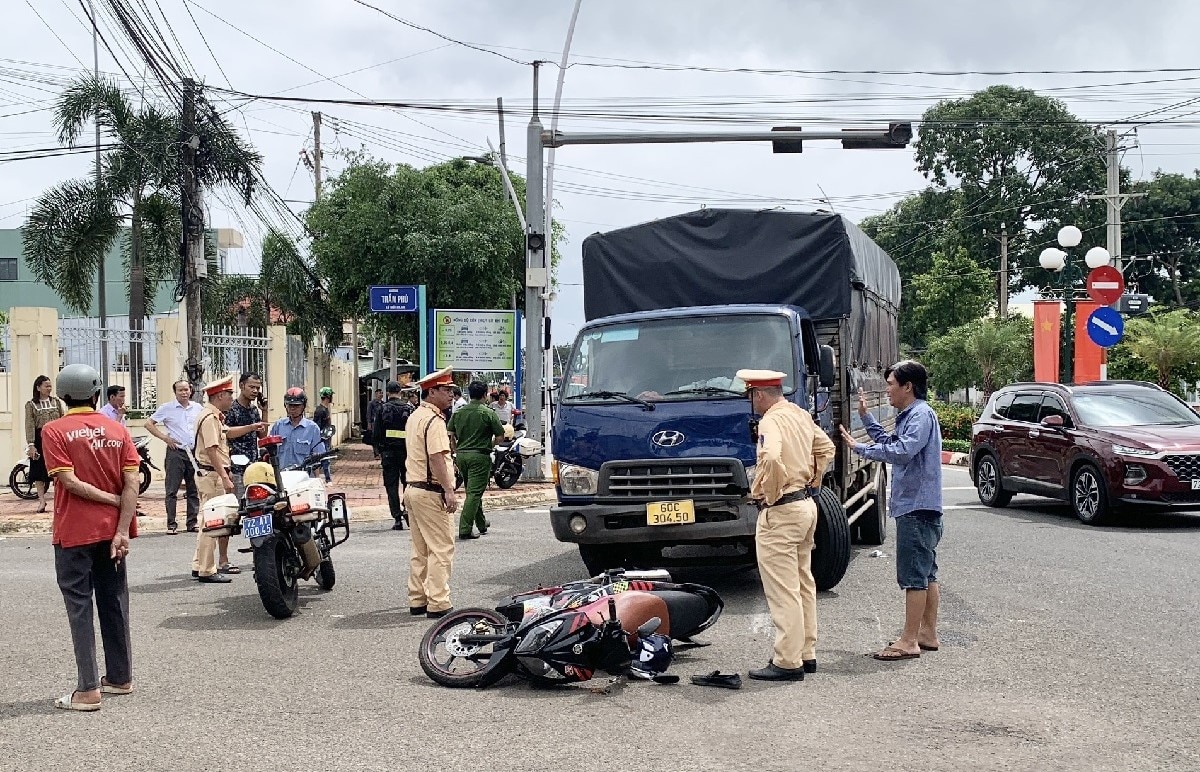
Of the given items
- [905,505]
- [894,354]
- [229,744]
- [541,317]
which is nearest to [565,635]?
[229,744]

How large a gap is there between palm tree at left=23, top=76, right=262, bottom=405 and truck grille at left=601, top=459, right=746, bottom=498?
13.5 metres

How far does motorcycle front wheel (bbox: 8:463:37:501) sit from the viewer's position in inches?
725

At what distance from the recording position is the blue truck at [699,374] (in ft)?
31.5

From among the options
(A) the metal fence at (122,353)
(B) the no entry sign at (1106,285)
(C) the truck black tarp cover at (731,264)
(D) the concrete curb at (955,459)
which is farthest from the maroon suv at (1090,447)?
(A) the metal fence at (122,353)

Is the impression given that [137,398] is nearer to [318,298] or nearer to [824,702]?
[318,298]

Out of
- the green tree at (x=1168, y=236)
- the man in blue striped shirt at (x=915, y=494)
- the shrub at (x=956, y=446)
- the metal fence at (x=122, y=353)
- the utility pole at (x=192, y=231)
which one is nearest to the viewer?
the man in blue striped shirt at (x=915, y=494)

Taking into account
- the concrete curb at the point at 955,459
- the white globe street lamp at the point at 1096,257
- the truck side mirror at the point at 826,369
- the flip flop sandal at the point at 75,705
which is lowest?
the concrete curb at the point at 955,459

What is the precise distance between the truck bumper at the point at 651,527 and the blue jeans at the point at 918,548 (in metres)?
1.63

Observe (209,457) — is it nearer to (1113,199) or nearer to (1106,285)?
(1106,285)

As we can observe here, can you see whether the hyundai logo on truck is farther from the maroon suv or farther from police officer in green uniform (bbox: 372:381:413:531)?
the maroon suv

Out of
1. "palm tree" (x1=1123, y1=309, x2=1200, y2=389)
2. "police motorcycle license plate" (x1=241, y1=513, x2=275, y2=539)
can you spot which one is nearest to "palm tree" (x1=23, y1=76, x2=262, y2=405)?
"police motorcycle license plate" (x1=241, y1=513, x2=275, y2=539)

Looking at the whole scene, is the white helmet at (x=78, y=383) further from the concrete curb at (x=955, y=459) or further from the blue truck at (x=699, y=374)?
the concrete curb at (x=955, y=459)

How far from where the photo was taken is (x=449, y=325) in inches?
936

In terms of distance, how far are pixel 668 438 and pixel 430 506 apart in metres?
1.82
